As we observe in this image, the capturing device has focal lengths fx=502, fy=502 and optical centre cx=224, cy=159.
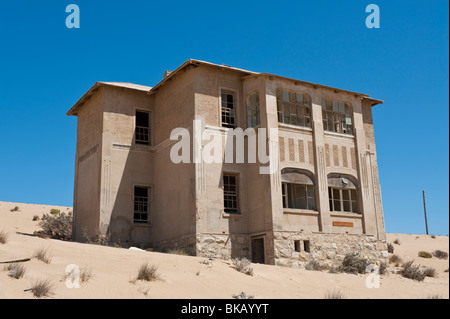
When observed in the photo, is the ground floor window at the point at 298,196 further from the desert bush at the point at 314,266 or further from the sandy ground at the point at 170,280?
the sandy ground at the point at 170,280

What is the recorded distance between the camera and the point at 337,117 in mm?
26406

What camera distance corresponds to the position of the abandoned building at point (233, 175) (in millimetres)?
22625

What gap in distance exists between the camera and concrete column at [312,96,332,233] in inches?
930

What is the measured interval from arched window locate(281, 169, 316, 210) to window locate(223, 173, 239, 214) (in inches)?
89.7

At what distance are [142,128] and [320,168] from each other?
32.2ft

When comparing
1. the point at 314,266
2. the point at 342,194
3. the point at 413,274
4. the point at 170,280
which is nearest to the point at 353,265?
the point at 314,266

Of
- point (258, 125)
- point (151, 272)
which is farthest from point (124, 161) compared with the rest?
point (151, 272)

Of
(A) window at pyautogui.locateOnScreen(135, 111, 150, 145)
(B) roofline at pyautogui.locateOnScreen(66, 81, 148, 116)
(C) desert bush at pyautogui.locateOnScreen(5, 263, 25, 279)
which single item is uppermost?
(B) roofline at pyautogui.locateOnScreen(66, 81, 148, 116)

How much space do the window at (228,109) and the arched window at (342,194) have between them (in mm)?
5572

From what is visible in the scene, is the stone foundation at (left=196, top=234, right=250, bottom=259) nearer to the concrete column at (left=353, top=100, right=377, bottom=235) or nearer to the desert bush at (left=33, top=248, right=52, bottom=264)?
the concrete column at (left=353, top=100, right=377, bottom=235)

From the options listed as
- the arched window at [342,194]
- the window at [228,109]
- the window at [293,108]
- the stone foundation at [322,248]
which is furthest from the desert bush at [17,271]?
the arched window at [342,194]

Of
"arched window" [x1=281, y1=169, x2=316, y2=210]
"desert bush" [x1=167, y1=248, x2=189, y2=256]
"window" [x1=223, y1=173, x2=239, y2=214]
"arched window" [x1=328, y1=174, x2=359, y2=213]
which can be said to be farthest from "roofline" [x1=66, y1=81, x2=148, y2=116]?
"arched window" [x1=328, y1=174, x2=359, y2=213]
